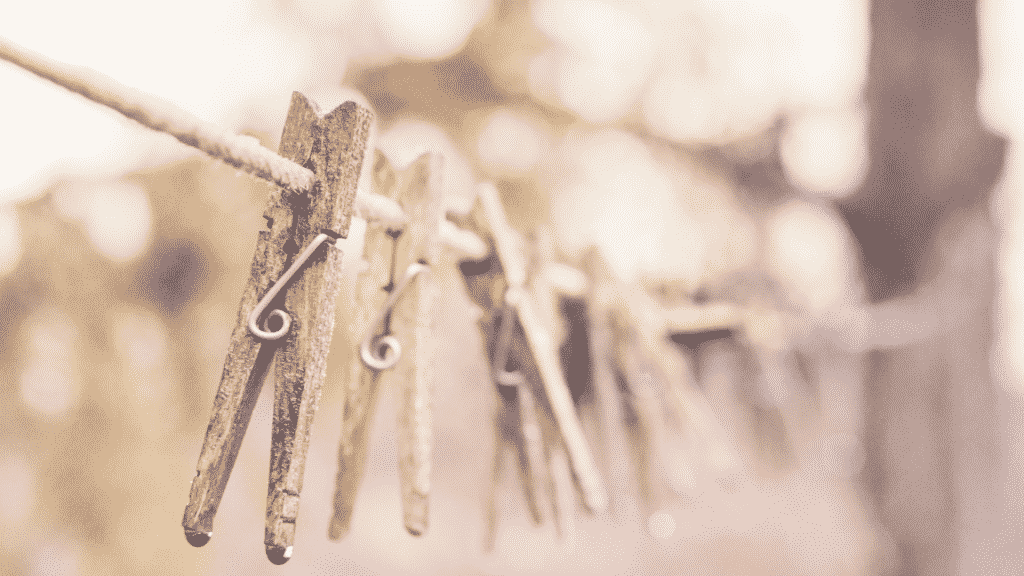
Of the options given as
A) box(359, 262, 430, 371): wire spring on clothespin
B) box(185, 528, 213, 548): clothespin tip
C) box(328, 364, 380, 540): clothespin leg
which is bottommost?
box(185, 528, 213, 548): clothespin tip

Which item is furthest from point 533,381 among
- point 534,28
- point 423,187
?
point 534,28

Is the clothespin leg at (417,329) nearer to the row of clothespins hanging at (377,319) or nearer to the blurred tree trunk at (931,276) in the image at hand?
the row of clothespins hanging at (377,319)

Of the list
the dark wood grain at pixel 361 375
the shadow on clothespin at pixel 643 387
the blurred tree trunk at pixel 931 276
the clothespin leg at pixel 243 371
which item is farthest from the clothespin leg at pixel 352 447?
the blurred tree trunk at pixel 931 276

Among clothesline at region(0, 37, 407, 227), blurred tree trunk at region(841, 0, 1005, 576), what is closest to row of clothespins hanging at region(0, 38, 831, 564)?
clothesline at region(0, 37, 407, 227)

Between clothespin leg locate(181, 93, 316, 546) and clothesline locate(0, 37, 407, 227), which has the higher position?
clothesline locate(0, 37, 407, 227)

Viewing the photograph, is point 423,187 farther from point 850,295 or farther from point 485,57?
point 485,57

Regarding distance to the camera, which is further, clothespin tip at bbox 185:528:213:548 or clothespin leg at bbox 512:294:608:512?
clothespin leg at bbox 512:294:608:512

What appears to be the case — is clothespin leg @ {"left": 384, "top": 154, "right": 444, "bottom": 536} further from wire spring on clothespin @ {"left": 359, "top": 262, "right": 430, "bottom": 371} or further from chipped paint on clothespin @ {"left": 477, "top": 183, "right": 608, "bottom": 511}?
chipped paint on clothespin @ {"left": 477, "top": 183, "right": 608, "bottom": 511}
